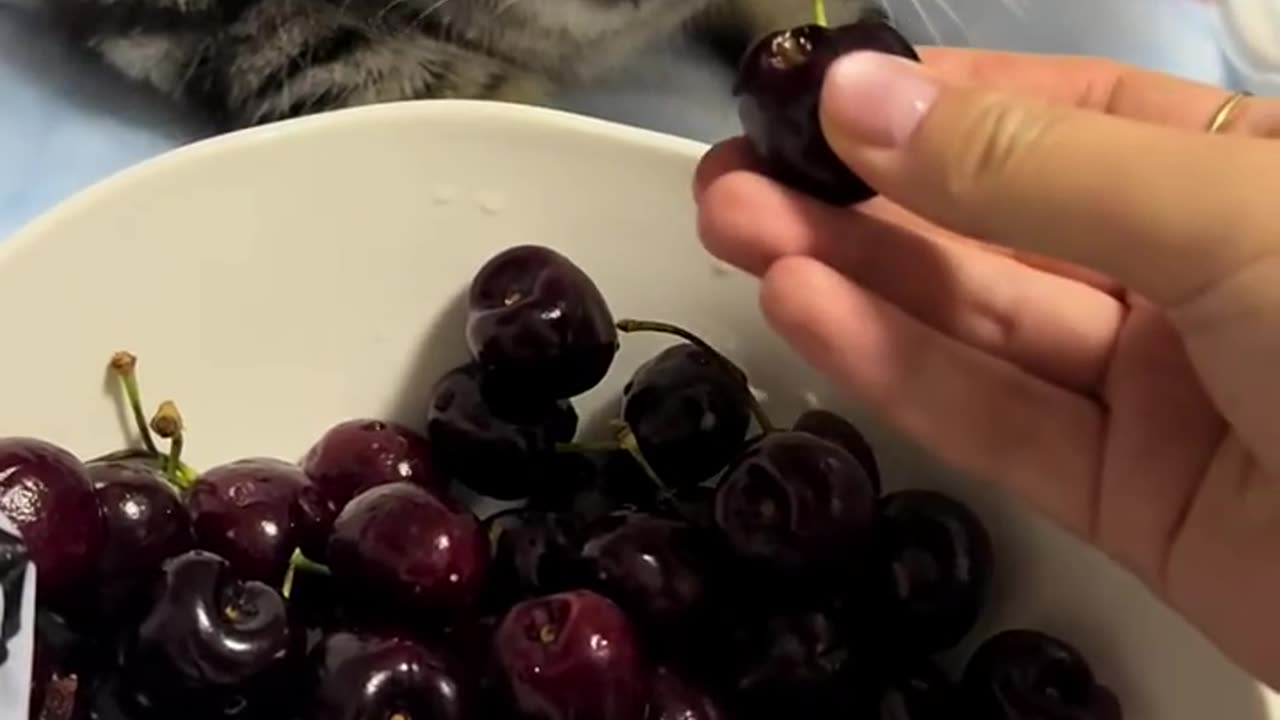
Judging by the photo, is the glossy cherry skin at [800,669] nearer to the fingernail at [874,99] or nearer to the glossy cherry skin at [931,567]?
the glossy cherry skin at [931,567]

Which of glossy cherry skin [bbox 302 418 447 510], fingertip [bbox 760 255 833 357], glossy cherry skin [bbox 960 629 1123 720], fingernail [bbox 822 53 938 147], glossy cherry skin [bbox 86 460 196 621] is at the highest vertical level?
fingernail [bbox 822 53 938 147]

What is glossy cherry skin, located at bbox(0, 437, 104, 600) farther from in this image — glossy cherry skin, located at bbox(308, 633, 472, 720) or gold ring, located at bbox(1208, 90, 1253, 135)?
gold ring, located at bbox(1208, 90, 1253, 135)

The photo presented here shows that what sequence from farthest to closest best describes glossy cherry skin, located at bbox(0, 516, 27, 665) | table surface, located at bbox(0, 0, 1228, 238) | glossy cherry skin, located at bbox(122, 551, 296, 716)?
1. table surface, located at bbox(0, 0, 1228, 238)
2. glossy cherry skin, located at bbox(122, 551, 296, 716)
3. glossy cherry skin, located at bbox(0, 516, 27, 665)

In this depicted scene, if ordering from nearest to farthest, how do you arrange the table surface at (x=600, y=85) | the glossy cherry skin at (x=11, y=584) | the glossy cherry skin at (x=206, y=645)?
the glossy cherry skin at (x=11, y=584), the glossy cherry skin at (x=206, y=645), the table surface at (x=600, y=85)

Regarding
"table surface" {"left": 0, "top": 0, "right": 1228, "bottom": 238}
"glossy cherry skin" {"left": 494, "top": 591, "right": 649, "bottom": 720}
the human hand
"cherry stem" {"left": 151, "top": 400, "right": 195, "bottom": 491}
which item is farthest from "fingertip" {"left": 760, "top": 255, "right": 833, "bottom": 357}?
"table surface" {"left": 0, "top": 0, "right": 1228, "bottom": 238}

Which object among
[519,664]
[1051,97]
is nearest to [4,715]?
[519,664]

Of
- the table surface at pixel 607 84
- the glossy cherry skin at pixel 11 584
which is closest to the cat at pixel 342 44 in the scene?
the table surface at pixel 607 84
